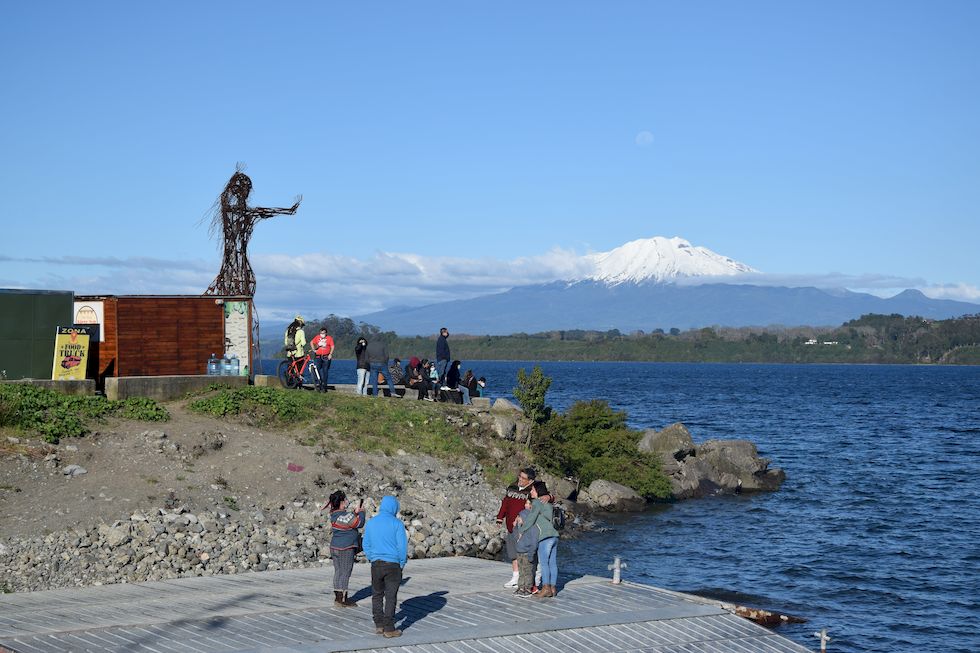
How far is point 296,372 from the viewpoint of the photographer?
33875 millimetres

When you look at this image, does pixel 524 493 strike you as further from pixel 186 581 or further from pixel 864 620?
pixel 864 620

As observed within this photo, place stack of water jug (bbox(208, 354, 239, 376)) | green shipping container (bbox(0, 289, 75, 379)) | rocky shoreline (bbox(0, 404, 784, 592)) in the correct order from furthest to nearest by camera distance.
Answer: stack of water jug (bbox(208, 354, 239, 376)), green shipping container (bbox(0, 289, 75, 379)), rocky shoreline (bbox(0, 404, 784, 592))

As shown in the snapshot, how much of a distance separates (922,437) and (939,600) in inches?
1671

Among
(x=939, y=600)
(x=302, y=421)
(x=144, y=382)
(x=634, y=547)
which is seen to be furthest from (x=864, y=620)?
(x=144, y=382)

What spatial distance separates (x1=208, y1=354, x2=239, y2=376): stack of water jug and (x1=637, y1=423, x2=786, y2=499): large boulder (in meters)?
14.3

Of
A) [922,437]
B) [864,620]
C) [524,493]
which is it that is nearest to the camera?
[524,493]

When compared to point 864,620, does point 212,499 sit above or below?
above

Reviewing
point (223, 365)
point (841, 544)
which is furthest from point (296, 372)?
point (841, 544)

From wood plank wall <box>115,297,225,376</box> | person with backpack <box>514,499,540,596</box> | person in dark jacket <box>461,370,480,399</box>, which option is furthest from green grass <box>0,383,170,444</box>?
person with backpack <box>514,499,540,596</box>

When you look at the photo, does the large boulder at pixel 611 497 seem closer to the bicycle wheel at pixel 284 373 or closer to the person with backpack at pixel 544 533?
the bicycle wheel at pixel 284 373

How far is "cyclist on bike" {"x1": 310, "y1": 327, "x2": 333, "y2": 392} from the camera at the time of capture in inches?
1299

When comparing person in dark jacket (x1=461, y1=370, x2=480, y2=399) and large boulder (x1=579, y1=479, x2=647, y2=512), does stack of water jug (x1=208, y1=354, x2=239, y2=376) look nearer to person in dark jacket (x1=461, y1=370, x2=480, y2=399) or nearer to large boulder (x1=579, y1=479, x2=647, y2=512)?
person in dark jacket (x1=461, y1=370, x2=480, y2=399)

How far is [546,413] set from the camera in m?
36.1

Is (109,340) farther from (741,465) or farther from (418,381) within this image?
(741,465)
